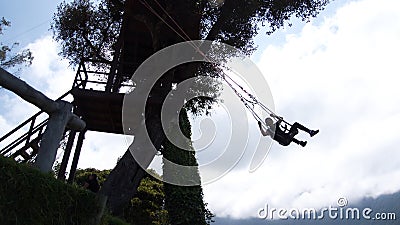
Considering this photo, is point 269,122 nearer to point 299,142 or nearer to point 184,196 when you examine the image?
point 299,142

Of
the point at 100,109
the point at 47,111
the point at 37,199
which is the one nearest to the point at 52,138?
the point at 47,111

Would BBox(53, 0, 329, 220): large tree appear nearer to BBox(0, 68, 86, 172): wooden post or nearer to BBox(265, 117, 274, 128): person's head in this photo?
BBox(265, 117, 274, 128): person's head

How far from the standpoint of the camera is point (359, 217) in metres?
9.54

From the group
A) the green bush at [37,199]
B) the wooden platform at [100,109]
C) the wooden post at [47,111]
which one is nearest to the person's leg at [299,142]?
the wooden platform at [100,109]

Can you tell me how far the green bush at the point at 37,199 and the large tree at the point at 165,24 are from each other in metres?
5.84

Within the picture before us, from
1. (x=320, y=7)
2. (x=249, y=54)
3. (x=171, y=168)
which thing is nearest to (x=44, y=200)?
(x=171, y=168)

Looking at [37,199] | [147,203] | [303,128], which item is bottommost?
[37,199]

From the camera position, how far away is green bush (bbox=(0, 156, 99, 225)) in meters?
3.37

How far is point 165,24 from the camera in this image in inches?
493

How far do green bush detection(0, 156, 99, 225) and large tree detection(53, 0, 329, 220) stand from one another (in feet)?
19.2

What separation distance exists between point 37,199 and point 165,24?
376 inches

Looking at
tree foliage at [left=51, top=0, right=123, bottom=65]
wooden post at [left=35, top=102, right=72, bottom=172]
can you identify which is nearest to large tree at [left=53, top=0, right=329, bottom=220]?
tree foliage at [left=51, top=0, right=123, bottom=65]

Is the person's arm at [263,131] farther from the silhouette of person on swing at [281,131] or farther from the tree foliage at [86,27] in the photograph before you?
the tree foliage at [86,27]

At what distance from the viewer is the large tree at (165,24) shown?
1067cm
